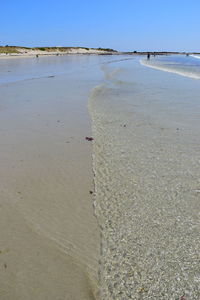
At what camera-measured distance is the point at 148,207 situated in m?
4.11

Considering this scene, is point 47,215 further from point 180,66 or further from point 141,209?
point 180,66

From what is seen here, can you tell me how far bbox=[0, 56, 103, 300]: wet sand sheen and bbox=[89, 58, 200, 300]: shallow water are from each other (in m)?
0.20

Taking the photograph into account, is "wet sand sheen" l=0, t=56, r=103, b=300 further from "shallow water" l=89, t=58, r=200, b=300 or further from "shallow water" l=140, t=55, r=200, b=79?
"shallow water" l=140, t=55, r=200, b=79

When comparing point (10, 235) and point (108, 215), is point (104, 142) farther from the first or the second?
point (10, 235)

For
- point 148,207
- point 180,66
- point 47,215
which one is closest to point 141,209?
point 148,207

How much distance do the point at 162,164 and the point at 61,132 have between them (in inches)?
119

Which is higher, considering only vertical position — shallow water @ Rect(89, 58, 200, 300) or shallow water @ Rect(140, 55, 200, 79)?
shallow water @ Rect(89, 58, 200, 300)

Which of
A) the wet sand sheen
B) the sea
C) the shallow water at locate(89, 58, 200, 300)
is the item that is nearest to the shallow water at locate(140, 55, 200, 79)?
the shallow water at locate(89, 58, 200, 300)

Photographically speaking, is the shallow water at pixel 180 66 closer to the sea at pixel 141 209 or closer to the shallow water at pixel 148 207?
the shallow water at pixel 148 207

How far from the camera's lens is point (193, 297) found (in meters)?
2.70

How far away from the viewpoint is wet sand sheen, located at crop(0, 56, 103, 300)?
2.89 m

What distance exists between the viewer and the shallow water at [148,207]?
2885mm

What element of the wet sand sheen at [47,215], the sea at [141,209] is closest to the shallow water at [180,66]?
the sea at [141,209]

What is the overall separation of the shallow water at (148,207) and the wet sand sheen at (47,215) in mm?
201
